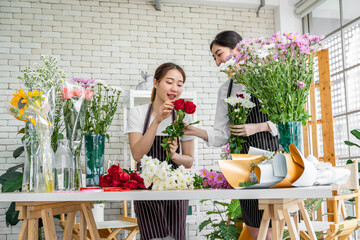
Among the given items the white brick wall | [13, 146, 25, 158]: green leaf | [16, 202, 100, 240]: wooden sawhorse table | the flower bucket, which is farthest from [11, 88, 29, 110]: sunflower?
the white brick wall

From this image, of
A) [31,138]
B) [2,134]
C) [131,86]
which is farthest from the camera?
[131,86]

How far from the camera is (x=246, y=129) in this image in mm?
1978

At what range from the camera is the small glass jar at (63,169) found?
1809 mm

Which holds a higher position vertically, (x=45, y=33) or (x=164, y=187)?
(x=45, y=33)

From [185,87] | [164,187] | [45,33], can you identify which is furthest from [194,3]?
[164,187]

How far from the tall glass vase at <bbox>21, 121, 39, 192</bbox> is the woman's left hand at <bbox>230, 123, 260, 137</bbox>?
0.92m

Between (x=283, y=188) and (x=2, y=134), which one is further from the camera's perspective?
(x=2, y=134)

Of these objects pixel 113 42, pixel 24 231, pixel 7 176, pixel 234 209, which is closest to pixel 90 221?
pixel 24 231

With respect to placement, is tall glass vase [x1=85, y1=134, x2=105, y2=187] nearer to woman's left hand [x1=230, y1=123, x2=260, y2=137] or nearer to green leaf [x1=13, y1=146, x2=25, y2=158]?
woman's left hand [x1=230, y1=123, x2=260, y2=137]

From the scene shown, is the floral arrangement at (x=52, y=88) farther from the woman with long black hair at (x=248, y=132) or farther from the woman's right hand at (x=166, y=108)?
the woman with long black hair at (x=248, y=132)

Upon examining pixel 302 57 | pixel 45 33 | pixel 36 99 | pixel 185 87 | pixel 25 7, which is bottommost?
pixel 36 99

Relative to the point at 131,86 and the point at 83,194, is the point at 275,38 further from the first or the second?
the point at 131,86

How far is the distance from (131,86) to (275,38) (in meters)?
3.94

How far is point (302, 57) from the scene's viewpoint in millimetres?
1859
